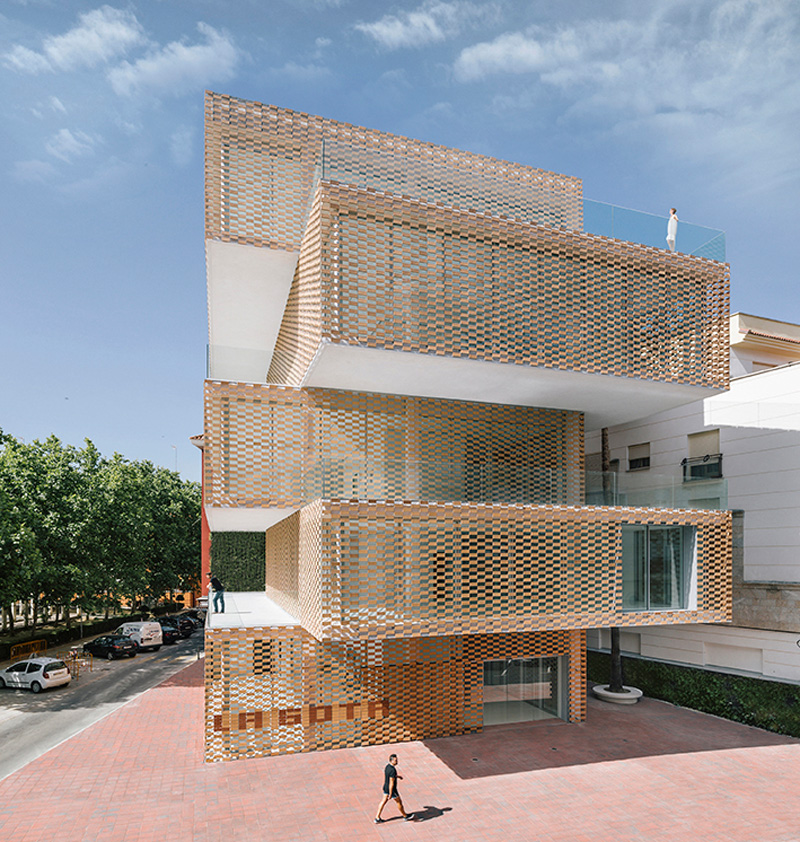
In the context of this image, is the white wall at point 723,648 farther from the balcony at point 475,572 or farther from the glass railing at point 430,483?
the glass railing at point 430,483

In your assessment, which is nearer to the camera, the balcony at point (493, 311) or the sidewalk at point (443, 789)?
the sidewalk at point (443, 789)

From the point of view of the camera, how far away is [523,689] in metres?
16.7

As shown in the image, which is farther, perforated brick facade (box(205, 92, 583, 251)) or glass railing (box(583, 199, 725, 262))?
perforated brick facade (box(205, 92, 583, 251))

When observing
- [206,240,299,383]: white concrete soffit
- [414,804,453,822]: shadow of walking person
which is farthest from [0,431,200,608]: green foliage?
[414,804,453,822]: shadow of walking person

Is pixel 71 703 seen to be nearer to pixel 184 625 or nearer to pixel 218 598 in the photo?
pixel 218 598

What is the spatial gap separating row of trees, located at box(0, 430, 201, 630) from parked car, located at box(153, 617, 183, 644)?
342 cm

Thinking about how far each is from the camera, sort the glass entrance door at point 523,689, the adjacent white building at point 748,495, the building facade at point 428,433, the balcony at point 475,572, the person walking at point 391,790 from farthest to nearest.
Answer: the adjacent white building at point 748,495 < the glass entrance door at point 523,689 < the building facade at point 428,433 < the balcony at point 475,572 < the person walking at point 391,790

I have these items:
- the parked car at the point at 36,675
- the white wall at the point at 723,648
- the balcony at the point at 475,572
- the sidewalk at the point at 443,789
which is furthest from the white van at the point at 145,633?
the white wall at the point at 723,648

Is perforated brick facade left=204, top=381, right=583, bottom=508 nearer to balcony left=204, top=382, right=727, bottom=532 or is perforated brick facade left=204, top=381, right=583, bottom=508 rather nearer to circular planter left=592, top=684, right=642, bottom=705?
balcony left=204, top=382, right=727, bottom=532

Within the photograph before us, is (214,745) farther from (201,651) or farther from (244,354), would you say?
(201,651)

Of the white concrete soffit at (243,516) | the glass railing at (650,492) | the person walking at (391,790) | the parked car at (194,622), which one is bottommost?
the parked car at (194,622)

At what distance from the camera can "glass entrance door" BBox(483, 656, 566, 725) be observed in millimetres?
16188

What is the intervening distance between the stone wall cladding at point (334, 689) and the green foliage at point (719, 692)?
601 cm

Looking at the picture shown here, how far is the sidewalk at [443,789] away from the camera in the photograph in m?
10.6
